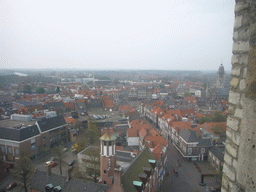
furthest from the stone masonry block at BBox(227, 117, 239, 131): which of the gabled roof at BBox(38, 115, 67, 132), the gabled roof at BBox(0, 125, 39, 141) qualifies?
the gabled roof at BBox(38, 115, 67, 132)

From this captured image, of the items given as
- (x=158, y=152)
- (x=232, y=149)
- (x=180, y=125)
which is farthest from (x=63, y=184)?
(x=180, y=125)

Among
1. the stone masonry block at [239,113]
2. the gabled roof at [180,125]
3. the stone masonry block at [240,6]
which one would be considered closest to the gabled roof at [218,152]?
the gabled roof at [180,125]

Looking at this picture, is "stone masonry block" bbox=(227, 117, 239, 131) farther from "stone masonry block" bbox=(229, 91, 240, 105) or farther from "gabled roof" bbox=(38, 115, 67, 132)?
"gabled roof" bbox=(38, 115, 67, 132)

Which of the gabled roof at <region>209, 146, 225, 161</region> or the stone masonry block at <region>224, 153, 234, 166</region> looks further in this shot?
the gabled roof at <region>209, 146, 225, 161</region>

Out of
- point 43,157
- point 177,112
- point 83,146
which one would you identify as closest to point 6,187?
point 43,157

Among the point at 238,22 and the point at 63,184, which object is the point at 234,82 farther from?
the point at 63,184

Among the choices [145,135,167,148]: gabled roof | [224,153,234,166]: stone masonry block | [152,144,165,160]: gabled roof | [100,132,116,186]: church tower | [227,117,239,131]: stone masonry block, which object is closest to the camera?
[227,117,239,131]: stone masonry block
